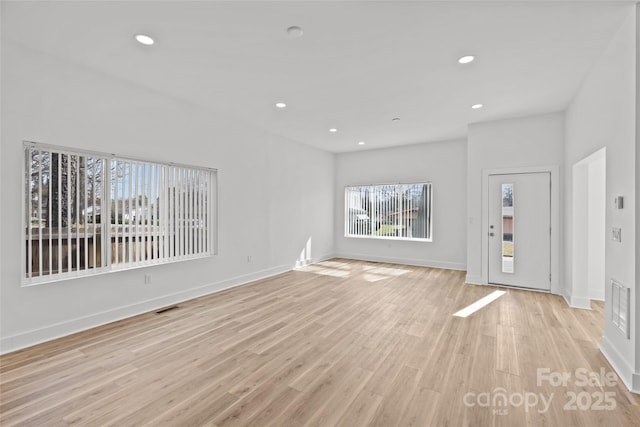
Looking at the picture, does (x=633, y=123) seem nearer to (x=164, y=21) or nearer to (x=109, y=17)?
(x=164, y=21)

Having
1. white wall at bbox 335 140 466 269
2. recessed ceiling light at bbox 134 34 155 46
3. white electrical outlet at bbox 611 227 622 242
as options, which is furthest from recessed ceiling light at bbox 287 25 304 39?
white wall at bbox 335 140 466 269

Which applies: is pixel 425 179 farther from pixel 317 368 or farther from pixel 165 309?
pixel 165 309

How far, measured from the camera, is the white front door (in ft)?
15.7

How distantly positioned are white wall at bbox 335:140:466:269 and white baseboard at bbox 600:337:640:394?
12.6 feet

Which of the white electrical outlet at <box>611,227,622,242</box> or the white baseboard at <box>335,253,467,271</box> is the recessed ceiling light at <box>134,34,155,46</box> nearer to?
the white electrical outlet at <box>611,227,622,242</box>

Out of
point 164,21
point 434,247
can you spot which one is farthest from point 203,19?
point 434,247

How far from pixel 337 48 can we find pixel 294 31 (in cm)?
49

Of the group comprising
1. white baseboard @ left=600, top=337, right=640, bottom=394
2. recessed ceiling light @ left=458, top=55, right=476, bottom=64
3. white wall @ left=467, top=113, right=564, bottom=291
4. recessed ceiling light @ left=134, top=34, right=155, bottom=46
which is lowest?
white baseboard @ left=600, top=337, right=640, bottom=394

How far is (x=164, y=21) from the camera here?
2432 millimetres

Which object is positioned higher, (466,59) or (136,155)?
(466,59)

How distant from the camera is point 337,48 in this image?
283 centimetres

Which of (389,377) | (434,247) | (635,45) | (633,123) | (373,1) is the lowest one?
(389,377)

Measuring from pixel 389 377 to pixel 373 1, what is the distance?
2.96 m

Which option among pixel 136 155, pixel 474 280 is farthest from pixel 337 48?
pixel 474 280
